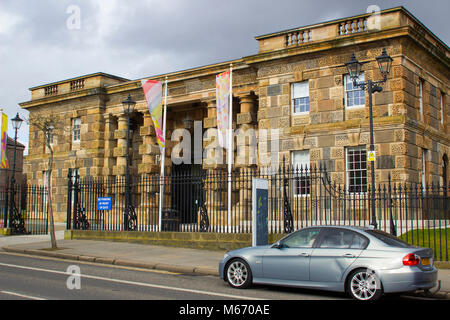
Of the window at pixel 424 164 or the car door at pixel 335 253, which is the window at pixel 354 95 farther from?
the car door at pixel 335 253

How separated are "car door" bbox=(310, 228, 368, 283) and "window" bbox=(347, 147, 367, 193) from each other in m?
12.0

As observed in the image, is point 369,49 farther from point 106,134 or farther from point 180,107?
point 106,134

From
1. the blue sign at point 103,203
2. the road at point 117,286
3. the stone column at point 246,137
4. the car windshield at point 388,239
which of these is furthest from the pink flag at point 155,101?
the car windshield at point 388,239

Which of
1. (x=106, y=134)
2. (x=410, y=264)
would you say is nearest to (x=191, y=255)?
(x=410, y=264)

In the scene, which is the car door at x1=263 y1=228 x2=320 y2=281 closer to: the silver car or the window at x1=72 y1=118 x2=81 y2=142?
the silver car

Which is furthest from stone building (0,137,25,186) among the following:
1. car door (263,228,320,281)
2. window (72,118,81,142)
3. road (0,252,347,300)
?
car door (263,228,320,281)

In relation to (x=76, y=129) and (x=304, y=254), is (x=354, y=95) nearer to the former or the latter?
(x=304, y=254)

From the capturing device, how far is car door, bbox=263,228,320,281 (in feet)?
32.8

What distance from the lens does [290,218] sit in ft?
54.9

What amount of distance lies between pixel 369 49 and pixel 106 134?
17.3 metres

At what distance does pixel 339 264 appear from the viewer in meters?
9.59

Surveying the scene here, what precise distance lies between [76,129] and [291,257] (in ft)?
85.3

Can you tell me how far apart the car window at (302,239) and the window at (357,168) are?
11760 millimetres
